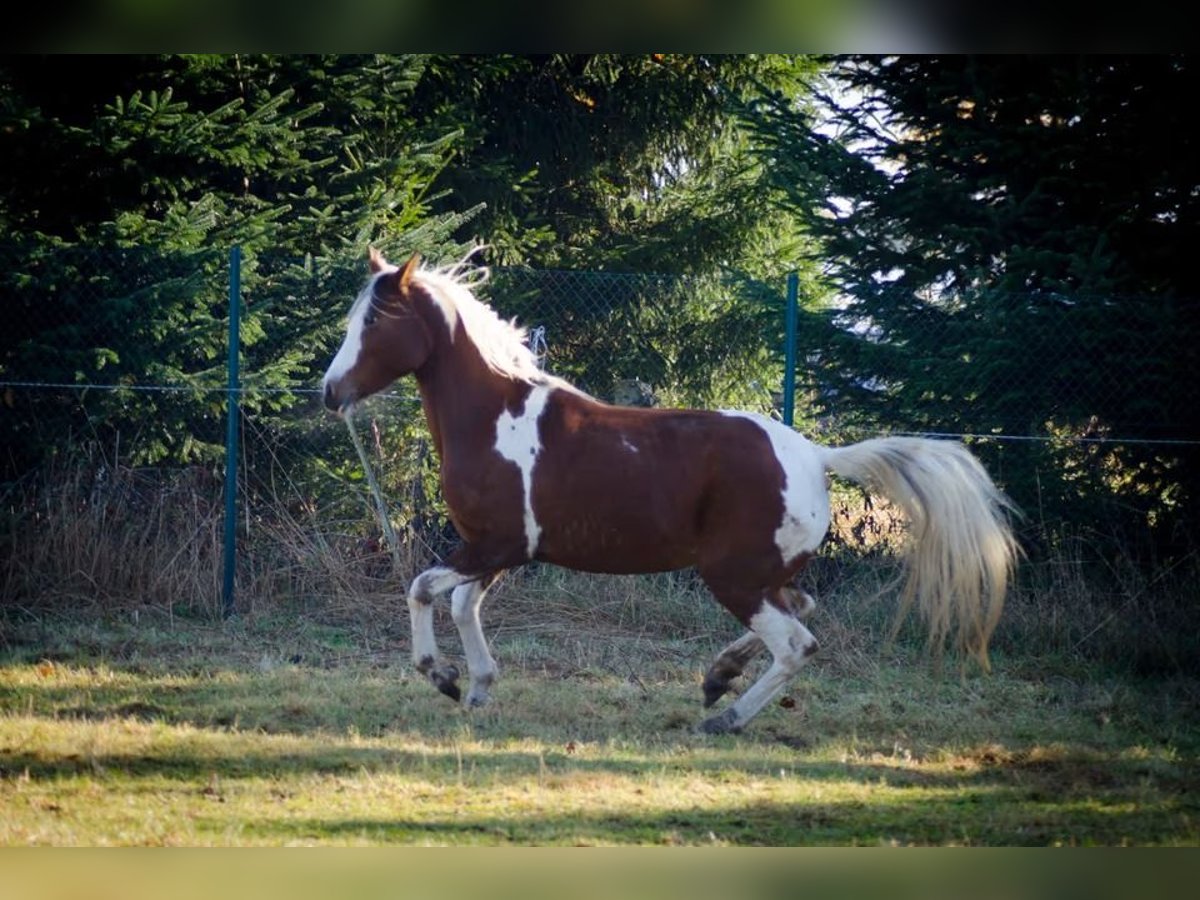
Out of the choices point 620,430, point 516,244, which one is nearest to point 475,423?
point 620,430

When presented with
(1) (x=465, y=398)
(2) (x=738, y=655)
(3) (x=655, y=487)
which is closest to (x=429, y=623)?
(1) (x=465, y=398)

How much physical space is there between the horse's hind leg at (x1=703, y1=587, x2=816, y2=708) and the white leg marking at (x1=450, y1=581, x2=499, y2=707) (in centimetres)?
112

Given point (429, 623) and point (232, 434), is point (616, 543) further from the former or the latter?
point (232, 434)

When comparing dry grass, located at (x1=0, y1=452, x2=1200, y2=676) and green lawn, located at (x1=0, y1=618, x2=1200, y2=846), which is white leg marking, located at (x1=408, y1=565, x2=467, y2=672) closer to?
green lawn, located at (x1=0, y1=618, x2=1200, y2=846)

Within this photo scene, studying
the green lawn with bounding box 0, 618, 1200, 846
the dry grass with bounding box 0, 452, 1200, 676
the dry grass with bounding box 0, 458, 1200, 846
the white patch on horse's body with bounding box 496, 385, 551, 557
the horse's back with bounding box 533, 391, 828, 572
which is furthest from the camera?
the dry grass with bounding box 0, 452, 1200, 676

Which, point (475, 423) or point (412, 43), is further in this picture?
point (475, 423)

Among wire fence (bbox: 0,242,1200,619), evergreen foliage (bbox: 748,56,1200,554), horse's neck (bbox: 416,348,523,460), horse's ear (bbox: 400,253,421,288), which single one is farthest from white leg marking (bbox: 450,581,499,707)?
evergreen foliage (bbox: 748,56,1200,554)

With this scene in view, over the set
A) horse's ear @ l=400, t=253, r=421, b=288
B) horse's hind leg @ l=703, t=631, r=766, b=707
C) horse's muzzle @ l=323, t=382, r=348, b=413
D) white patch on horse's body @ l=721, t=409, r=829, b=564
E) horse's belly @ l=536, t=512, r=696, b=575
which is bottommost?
horse's hind leg @ l=703, t=631, r=766, b=707

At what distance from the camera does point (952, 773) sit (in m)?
4.98

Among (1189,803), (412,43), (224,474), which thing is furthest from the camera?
(224,474)

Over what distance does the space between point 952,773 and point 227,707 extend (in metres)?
3.43

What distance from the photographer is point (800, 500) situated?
564 cm

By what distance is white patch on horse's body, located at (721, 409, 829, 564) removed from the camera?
18.4 ft

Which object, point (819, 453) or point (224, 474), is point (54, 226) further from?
point (819, 453)
